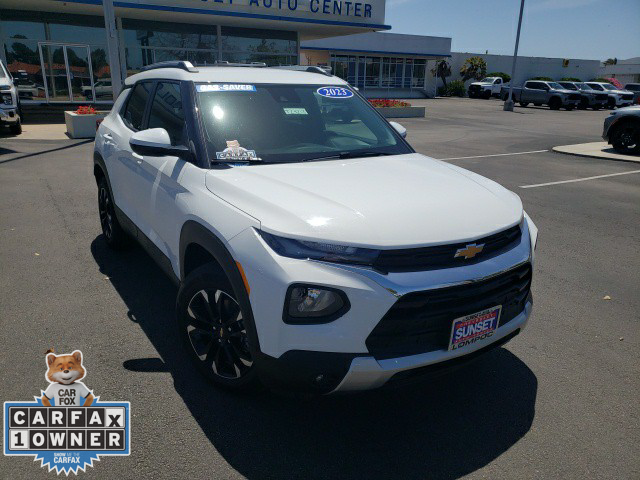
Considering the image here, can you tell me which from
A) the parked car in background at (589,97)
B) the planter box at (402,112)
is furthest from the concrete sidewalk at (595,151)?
the parked car in background at (589,97)

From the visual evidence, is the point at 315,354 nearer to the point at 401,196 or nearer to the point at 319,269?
the point at 319,269

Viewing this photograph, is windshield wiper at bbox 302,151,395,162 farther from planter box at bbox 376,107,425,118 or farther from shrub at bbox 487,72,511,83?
shrub at bbox 487,72,511,83

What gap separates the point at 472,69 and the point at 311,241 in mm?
59214

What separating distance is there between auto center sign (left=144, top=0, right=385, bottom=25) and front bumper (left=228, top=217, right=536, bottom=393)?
68.7ft

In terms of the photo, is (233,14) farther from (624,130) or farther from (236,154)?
(236,154)

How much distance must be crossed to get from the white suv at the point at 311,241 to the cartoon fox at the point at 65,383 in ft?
2.22

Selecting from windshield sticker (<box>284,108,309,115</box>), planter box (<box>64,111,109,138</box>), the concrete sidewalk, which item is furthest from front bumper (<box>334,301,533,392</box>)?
planter box (<box>64,111,109,138</box>)

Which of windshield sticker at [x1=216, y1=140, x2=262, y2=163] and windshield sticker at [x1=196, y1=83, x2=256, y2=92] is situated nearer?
windshield sticker at [x1=216, y1=140, x2=262, y2=163]

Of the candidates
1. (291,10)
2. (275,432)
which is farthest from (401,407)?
(291,10)

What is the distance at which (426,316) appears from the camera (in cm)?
236

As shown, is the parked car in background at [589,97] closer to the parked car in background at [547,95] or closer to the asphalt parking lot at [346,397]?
the parked car in background at [547,95]

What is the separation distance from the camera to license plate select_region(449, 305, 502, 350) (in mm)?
2479

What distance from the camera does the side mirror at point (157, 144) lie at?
10.5 feet

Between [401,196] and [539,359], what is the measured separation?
5.72 ft
